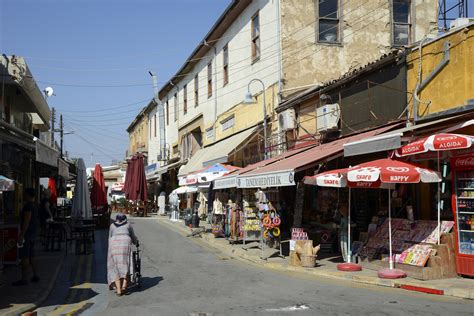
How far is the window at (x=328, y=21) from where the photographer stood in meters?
20.6

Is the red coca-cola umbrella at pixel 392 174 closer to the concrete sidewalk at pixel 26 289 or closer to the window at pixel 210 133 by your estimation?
the concrete sidewalk at pixel 26 289

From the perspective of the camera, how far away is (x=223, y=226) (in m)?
19.8

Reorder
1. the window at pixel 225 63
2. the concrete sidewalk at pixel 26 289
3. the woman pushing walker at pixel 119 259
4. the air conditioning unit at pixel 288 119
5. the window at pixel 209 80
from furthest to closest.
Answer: the window at pixel 209 80 → the window at pixel 225 63 → the air conditioning unit at pixel 288 119 → the woman pushing walker at pixel 119 259 → the concrete sidewalk at pixel 26 289

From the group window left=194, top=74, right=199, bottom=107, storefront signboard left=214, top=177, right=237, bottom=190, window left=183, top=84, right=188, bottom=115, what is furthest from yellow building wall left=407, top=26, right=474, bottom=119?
window left=183, top=84, right=188, bottom=115

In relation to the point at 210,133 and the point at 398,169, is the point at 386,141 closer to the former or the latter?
the point at 398,169

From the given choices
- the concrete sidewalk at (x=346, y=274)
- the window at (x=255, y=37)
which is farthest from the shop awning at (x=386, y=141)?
the window at (x=255, y=37)

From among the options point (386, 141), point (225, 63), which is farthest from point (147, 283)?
point (225, 63)

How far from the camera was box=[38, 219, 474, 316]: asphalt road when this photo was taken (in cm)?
779

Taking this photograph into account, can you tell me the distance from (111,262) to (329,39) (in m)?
14.4

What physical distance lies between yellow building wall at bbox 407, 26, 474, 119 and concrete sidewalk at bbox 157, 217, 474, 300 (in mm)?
3833

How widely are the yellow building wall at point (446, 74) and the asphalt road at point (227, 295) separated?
4461mm

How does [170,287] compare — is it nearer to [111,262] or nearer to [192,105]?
[111,262]

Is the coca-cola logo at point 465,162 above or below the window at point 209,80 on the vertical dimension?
below

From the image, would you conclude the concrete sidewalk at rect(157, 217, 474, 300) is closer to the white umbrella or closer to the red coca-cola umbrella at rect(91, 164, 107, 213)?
the white umbrella
